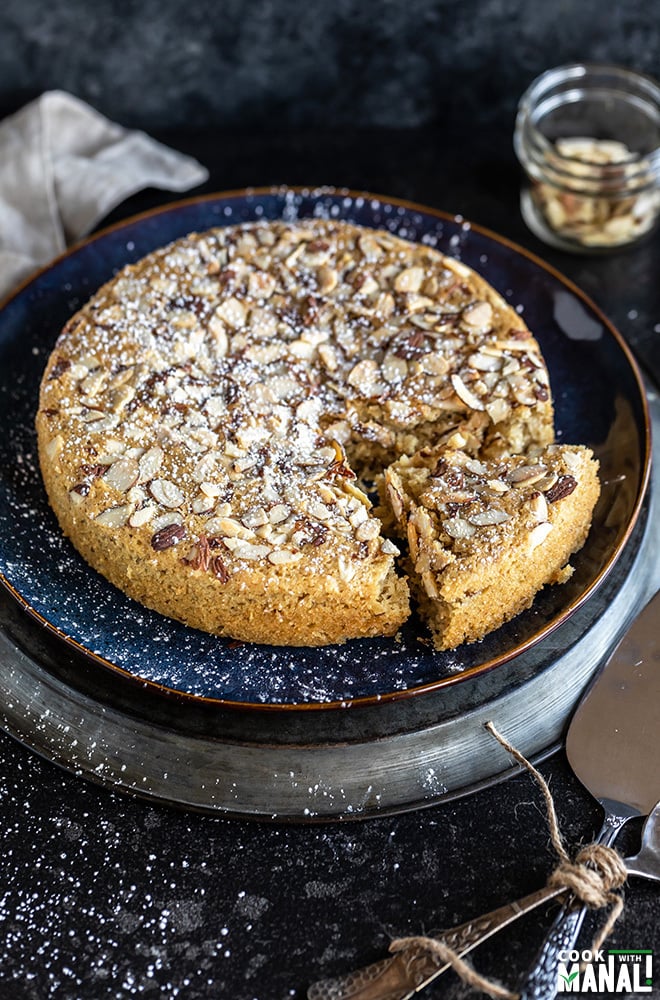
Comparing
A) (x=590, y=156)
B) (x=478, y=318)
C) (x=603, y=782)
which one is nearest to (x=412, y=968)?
(x=603, y=782)

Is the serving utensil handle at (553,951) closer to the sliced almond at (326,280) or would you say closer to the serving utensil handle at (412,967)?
the serving utensil handle at (412,967)

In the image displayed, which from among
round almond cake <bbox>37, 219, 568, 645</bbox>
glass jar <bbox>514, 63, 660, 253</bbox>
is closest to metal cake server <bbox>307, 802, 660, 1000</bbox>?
round almond cake <bbox>37, 219, 568, 645</bbox>

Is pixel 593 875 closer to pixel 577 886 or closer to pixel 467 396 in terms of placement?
pixel 577 886

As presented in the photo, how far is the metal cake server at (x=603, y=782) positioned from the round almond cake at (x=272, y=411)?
37cm

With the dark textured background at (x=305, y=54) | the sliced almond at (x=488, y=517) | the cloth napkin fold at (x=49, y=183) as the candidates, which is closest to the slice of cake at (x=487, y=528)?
the sliced almond at (x=488, y=517)

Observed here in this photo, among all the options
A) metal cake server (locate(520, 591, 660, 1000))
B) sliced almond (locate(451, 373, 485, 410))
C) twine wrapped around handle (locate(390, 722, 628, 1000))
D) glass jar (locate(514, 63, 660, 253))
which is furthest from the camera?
glass jar (locate(514, 63, 660, 253))

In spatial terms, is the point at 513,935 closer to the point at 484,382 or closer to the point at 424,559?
the point at 424,559

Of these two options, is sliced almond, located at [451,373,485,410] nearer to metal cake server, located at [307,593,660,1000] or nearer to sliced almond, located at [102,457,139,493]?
metal cake server, located at [307,593,660,1000]

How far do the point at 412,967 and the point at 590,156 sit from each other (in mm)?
1811

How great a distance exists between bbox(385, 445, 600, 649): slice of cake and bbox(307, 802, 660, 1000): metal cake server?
430mm

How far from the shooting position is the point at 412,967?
1.59m

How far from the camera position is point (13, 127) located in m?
2.64

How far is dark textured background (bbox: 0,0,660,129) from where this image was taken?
105 inches

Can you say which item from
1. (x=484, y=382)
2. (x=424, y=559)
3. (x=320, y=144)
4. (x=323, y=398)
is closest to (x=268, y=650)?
(x=424, y=559)
